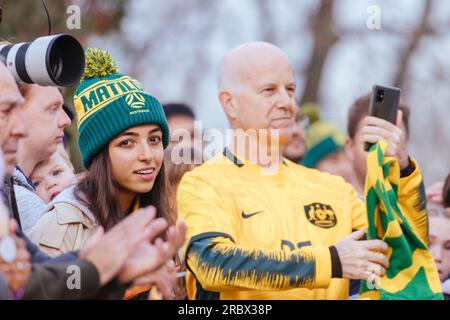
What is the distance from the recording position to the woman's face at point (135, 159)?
398 centimetres

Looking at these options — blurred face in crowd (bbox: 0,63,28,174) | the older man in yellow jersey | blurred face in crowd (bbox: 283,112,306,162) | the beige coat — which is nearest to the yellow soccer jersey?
the older man in yellow jersey

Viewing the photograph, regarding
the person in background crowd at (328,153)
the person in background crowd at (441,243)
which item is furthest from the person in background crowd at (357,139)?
the person in background crowd at (328,153)

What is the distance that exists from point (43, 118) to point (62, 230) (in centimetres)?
63

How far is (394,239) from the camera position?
12.8 ft

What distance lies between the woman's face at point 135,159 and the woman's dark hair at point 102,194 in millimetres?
38

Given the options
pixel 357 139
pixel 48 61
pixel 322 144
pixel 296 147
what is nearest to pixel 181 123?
pixel 296 147

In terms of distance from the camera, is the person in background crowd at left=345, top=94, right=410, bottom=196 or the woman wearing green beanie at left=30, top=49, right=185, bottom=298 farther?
the person in background crowd at left=345, top=94, right=410, bottom=196

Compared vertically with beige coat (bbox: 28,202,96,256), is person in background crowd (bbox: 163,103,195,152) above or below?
above

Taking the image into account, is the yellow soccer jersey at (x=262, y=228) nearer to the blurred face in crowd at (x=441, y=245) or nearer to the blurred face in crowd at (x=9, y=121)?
the blurred face in crowd at (x=441, y=245)

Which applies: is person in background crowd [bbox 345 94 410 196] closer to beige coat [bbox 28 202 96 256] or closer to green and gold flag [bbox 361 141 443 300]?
green and gold flag [bbox 361 141 443 300]

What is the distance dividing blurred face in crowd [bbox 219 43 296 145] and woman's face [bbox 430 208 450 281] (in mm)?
1090

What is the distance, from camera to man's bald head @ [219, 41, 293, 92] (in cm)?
423
